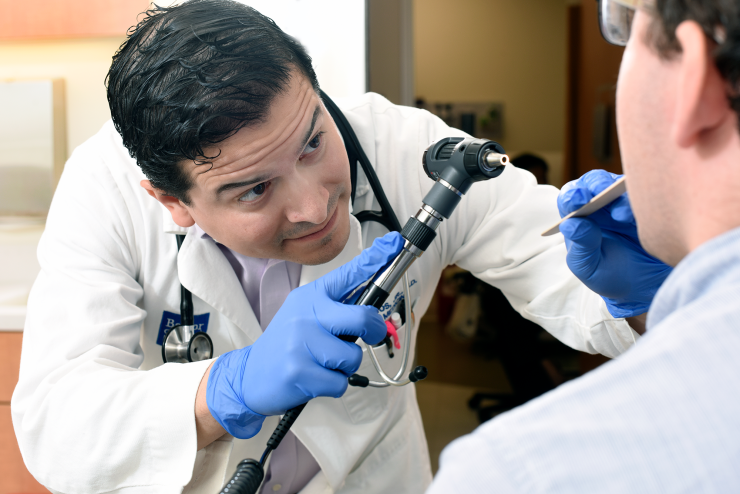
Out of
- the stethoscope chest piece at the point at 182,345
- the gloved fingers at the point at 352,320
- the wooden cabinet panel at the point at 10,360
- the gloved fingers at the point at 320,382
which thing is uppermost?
the gloved fingers at the point at 352,320

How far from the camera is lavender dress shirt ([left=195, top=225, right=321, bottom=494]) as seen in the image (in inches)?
43.4

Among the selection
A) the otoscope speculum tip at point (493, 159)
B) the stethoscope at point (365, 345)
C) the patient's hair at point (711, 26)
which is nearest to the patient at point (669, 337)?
the patient's hair at point (711, 26)

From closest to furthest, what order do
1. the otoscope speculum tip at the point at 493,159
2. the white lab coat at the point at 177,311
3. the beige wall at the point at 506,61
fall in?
the otoscope speculum tip at the point at 493,159
the white lab coat at the point at 177,311
the beige wall at the point at 506,61

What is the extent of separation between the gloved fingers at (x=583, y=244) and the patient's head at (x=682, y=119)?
0.30 metres

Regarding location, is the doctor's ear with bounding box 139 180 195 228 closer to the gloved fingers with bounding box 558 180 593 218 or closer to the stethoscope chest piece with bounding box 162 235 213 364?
the stethoscope chest piece with bounding box 162 235 213 364

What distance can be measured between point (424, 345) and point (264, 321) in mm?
3194

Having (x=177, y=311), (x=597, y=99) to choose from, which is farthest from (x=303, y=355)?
(x=597, y=99)

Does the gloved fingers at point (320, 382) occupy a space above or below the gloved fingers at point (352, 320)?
below

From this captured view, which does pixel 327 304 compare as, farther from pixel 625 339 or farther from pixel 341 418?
pixel 625 339

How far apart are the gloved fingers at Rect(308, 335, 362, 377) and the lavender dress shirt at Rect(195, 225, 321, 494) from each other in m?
0.31

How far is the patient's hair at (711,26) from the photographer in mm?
400

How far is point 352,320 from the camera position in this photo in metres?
0.81

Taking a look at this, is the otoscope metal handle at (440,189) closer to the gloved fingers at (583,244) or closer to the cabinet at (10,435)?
the gloved fingers at (583,244)

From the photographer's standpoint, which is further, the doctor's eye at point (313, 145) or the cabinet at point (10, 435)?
the cabinet at point (10, 435)
